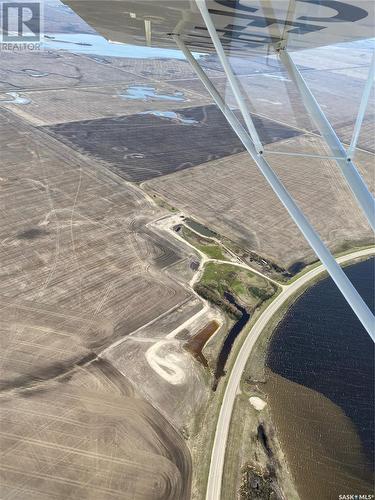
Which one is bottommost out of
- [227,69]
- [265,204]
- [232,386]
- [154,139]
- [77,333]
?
[232,386]

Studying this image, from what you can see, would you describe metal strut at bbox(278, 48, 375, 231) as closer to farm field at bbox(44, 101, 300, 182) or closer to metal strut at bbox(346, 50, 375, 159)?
metal strut at bbox(346, 50, 375, 159)

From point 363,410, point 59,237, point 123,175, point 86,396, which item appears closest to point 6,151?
point 123,175

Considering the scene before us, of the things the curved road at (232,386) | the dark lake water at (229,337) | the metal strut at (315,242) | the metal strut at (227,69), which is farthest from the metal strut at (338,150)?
the dark lake water at (229,337)

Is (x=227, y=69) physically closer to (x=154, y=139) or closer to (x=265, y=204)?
(x=265, y=204)

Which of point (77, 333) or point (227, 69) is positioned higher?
point (227, 69)

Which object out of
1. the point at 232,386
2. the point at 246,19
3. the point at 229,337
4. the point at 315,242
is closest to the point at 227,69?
the point at 246,19

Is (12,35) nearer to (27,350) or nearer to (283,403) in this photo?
(27,350)

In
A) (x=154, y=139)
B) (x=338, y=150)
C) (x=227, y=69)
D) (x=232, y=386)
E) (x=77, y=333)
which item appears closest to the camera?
(x=227, y=69)
